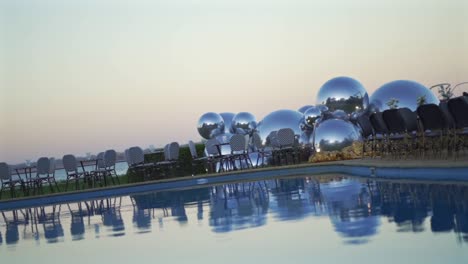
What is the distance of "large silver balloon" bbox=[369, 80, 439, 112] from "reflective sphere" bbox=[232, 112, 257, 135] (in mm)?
4383

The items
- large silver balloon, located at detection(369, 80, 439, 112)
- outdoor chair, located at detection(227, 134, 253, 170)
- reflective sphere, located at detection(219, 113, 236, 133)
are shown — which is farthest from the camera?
reflective sphere, located at detection(219, 113, 236, 133)

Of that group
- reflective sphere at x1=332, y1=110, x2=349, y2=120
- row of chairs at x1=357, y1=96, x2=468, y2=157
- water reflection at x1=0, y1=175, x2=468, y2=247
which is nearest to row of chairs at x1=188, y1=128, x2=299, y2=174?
reflective sphere at x1=332, y1=110, x2=349, y2=120

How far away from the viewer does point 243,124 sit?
17516 millimetres

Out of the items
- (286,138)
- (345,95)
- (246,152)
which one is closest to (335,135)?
(345,95)

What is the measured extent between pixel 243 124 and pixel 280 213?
34.9 ft

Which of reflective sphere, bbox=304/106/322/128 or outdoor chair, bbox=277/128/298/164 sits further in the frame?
reflective sphere, bbox=304/106/322/128

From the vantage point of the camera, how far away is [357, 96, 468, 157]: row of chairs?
831 cm

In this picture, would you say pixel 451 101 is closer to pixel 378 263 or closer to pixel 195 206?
pixel 195 206

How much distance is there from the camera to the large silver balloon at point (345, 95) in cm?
1444

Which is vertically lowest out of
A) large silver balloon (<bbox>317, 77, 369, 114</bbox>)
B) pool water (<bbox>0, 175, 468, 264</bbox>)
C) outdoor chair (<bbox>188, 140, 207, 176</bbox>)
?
pool water (<bbox>0, 175, 468, 264</bbox>)

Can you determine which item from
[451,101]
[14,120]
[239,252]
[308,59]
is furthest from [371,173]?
[14,120]

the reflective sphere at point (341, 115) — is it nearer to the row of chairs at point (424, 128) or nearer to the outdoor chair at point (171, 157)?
the row of chairs at point (424, 128)

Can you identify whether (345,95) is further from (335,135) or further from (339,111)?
(335,135)

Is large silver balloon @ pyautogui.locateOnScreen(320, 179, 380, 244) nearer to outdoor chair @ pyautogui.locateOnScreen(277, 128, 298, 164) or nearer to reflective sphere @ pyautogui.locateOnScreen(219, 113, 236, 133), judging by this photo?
outdoor chair @ pyautogui.locateOnScreen(277, 128, 298, 164)
